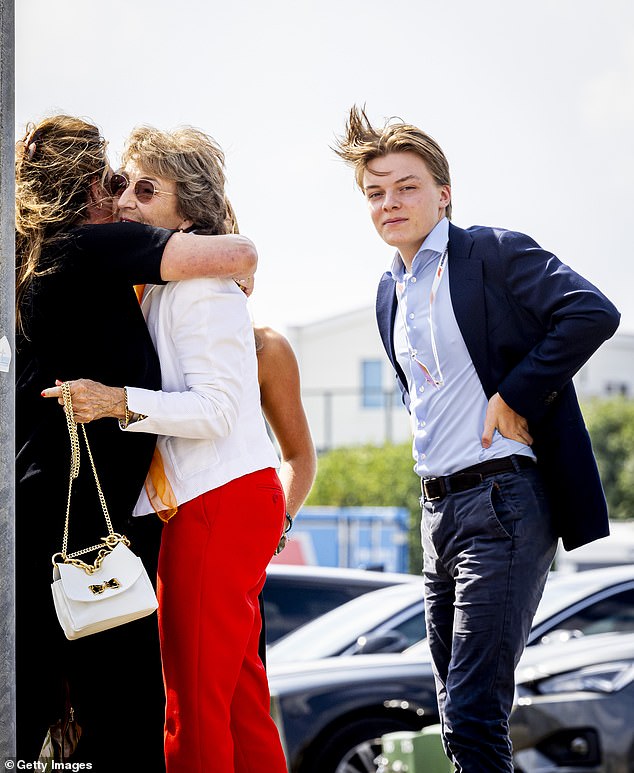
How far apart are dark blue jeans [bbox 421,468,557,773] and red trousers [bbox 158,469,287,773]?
1.87 feet

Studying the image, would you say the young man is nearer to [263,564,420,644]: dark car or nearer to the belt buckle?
the belt buckle

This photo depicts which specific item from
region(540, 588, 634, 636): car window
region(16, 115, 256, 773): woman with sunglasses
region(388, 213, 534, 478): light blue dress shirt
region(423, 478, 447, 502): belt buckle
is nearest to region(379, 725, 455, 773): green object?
region(423, 478, 447, 502): belt buckle

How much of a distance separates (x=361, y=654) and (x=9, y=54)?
5.43 m

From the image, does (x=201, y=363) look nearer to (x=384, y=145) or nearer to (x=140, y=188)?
(x=140, y=188)

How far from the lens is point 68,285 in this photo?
10.3 feet

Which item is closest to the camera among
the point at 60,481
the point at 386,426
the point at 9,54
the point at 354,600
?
the point at 9,54

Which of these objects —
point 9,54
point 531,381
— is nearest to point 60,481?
point 9,54

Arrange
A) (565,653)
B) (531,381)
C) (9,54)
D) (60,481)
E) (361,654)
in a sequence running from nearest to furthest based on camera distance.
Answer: (9,54) → (60,481) → (531,381) → (565,653) → (361,654)

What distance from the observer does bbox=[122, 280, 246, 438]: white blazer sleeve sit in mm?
3072

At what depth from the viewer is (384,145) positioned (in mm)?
3730

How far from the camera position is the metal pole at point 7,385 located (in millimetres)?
2467

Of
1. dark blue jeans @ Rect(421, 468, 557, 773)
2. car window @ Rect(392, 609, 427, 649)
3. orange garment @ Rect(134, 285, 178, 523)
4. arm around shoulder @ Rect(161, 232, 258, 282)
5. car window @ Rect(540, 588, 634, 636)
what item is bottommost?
car window @ Rect(392, 609, 427, 649)

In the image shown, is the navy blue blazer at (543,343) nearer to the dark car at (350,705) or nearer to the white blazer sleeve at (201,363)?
the white blazer sleeve at (201,363)

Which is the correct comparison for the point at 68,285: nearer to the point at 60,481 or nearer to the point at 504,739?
the point at 60,481
